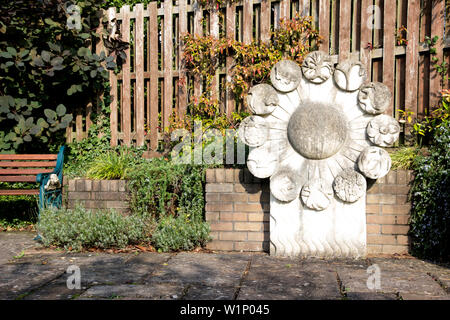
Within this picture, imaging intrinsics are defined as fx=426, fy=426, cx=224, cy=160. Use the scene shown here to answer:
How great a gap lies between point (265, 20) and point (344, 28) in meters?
0.93

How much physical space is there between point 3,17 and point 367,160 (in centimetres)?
469

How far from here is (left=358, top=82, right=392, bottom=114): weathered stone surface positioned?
11.4ft

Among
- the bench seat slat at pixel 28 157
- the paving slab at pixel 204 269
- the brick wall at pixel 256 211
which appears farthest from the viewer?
the bench seat slat at pixel 28 157

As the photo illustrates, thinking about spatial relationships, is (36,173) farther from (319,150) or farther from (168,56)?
(319,150)

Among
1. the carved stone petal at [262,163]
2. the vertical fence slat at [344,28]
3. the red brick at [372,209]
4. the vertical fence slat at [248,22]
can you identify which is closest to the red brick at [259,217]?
the carved stone petal at [262,163]

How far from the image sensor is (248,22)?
5117mm

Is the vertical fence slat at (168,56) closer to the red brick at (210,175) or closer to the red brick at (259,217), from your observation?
the red brick at (210,175)

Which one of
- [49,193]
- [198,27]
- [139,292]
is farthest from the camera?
[198,27]

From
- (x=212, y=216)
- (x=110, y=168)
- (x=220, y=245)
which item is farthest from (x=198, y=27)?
(x=220, y=245)

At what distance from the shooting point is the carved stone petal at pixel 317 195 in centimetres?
354

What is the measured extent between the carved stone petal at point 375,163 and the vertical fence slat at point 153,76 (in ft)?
9.74

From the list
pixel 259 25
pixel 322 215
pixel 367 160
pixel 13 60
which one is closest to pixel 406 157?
pixel 367 160

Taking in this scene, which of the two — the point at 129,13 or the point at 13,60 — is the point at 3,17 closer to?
the point at 13,60

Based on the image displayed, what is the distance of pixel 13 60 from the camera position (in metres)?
5.38
